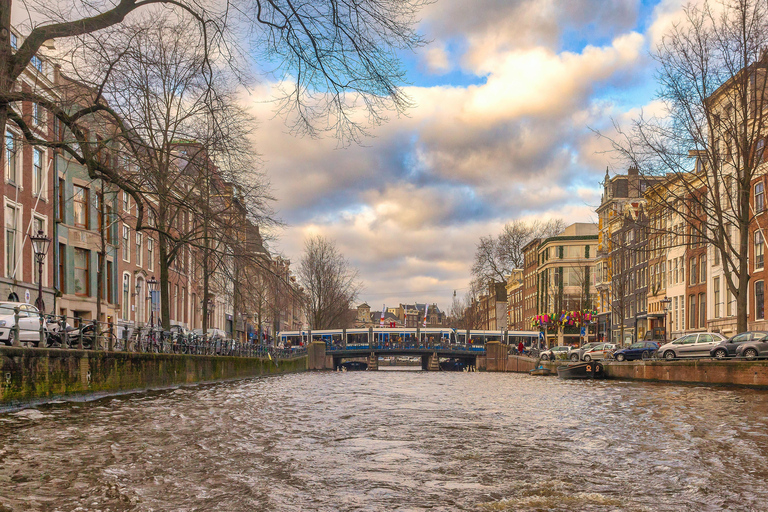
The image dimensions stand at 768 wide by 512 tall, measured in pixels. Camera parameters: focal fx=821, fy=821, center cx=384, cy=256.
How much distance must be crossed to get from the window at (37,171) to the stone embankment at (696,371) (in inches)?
1141

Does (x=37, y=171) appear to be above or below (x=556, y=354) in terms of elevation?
above

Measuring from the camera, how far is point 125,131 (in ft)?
48.2

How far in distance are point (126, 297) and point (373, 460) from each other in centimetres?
4197

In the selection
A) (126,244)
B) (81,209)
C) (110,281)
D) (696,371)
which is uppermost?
(81,209)

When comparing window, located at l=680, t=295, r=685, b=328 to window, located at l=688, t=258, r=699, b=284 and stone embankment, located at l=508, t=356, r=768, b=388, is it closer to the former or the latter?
window, located at l=688, t=258, r=699, b=284

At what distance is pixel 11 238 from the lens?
113 ft

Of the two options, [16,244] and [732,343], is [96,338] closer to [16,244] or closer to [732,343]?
[16,244]

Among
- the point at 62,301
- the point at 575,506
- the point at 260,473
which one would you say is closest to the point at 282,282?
the point at 260,473

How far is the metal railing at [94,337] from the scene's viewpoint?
19.7 m

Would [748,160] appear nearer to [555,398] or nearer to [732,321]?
[555,398]

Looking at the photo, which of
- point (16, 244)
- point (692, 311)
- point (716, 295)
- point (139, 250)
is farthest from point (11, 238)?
point (692, 311)

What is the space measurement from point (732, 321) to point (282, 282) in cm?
3984

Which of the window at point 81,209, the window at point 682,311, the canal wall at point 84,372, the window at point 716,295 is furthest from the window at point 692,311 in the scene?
the window at point 81,209

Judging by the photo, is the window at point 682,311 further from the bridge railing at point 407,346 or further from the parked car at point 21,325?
the parked car at point 21,325
